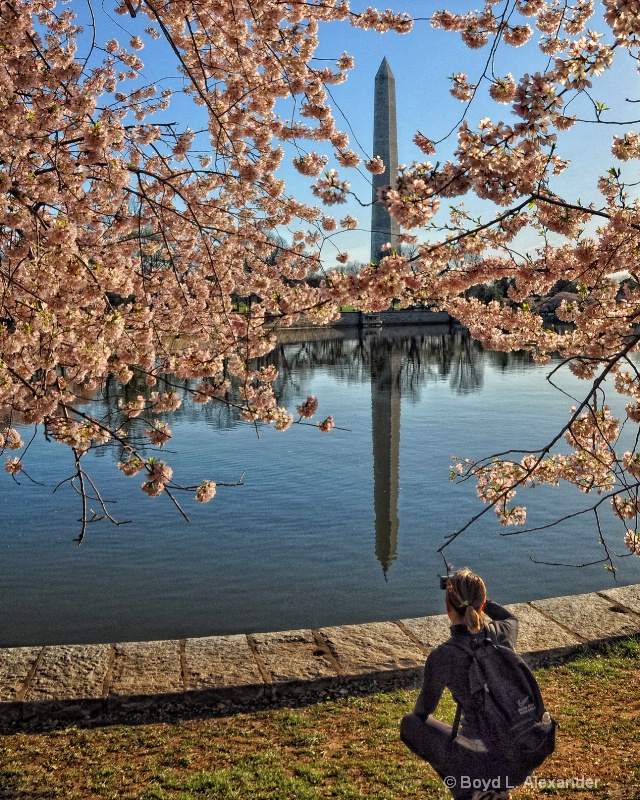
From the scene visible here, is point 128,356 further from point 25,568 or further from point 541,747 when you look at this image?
point 541,747

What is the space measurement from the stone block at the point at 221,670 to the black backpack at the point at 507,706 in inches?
93.8

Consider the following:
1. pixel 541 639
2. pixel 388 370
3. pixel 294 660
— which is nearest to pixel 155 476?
pixel 294 660

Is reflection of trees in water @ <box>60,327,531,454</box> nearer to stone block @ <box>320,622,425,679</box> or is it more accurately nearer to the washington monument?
the washington monument

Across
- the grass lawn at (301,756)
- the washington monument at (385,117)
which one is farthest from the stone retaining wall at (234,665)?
the washington monument at (385,117)

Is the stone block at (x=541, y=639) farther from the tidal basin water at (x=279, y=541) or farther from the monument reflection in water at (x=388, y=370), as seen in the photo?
the monument reflection in water at (x=388, y=370)

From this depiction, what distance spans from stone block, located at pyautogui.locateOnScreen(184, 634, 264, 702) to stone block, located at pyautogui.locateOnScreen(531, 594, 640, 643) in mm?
2465

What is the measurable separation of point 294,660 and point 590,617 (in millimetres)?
2443

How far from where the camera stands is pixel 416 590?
7199mm

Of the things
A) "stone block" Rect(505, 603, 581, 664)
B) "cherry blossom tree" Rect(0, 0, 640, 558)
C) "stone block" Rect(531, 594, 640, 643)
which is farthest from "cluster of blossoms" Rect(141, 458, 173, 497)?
"stone block" Rect(531, 594, 640, 643)

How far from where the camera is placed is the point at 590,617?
587 centimetres

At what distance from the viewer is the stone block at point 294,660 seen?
490cm

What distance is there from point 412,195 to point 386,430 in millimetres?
11505

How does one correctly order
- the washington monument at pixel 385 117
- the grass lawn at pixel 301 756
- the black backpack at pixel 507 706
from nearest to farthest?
the black backpack at pixel 507 706, the grass lawn at pixel 301 756, the washington monument at pixel 385 117

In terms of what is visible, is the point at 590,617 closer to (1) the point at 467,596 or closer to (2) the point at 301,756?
(2) the point at 301,756
